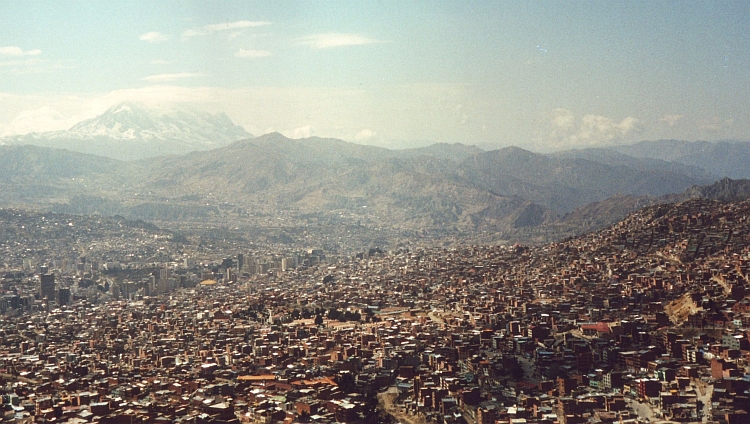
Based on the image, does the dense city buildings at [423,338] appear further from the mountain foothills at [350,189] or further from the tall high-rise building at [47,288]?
the mountain foothills at [350,189]

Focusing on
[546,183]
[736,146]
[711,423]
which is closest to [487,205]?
[546,183]

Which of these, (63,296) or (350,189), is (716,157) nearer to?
(350,189)

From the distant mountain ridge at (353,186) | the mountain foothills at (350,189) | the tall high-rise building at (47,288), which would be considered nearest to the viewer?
the tall high-rise building at (47,288)

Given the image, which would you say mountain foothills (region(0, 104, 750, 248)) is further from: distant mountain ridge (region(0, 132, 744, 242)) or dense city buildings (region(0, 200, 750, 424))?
dense city buildings (region(0, 200, 750, 424))

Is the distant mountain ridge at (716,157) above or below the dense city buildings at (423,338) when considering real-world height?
above

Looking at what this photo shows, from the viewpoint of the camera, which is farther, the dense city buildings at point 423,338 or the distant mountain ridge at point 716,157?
the distant mountain ridge at point 716,157

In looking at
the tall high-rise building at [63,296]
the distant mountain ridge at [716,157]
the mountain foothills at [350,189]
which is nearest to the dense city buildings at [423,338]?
the tall high-rise building at [63,296]

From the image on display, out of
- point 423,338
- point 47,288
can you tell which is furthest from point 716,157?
point 423,338

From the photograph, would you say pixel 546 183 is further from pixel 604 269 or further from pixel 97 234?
pixel 604 269
